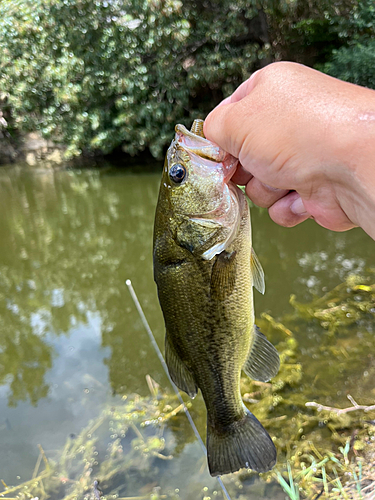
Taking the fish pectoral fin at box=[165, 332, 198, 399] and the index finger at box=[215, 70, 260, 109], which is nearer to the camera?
the index finger at box=[215, 70, 260, 109]

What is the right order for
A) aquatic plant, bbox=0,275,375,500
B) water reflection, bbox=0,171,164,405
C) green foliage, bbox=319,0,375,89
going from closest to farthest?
aquatic plant, bbox=0,275,375,500
water reflection, bbox=0,171,164,405
green foliage, bbox=319,0,375,89

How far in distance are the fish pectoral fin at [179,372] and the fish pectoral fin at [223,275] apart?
1.03 ft

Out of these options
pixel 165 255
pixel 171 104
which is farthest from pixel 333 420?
pixel 171 104

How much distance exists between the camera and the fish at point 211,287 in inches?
50.7

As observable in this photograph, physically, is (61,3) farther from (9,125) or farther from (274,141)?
(274,141)

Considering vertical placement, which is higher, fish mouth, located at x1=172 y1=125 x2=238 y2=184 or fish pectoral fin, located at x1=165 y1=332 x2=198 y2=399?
fish mouth, located at x1=172 y1=125 x2=238 y2=184

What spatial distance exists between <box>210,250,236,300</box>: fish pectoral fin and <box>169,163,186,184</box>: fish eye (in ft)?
1.02

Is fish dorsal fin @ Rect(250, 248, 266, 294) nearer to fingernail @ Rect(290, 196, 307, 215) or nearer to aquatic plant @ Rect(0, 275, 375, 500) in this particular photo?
fingernail @ Rect(290, 196, 307, 215)

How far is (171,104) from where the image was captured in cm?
914

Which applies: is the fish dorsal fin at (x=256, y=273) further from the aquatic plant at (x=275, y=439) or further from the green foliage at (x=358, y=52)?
the green foliage at (x=358, y=52)

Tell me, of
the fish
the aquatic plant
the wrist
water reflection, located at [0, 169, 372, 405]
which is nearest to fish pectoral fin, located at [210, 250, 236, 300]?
the fish

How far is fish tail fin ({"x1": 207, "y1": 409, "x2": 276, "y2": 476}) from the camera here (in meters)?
1.36

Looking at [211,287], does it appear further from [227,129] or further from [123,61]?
[123,61]

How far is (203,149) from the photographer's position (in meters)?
1.28
